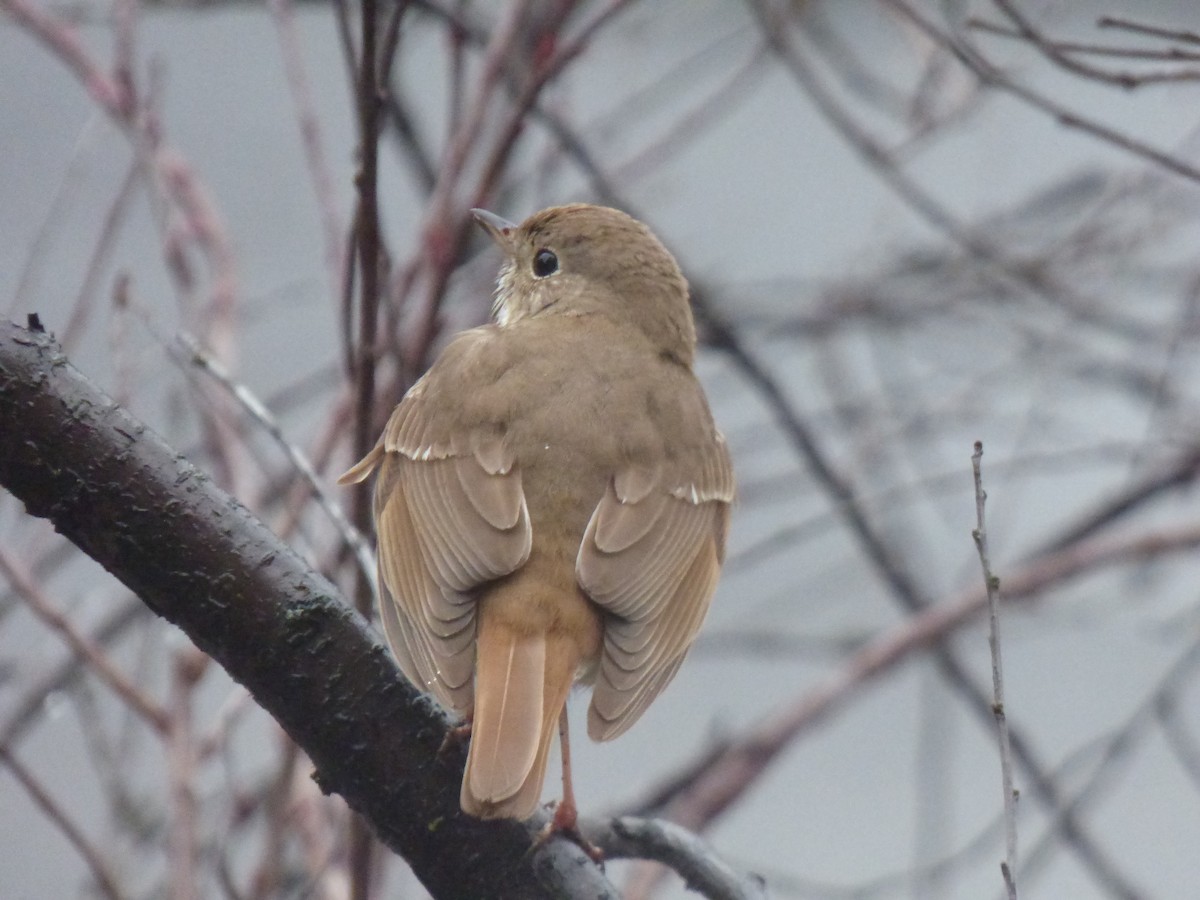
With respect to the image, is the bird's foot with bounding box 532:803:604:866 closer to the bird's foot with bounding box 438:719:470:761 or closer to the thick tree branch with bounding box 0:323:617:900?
the thick tree branch with bounding box 0:323:617:900

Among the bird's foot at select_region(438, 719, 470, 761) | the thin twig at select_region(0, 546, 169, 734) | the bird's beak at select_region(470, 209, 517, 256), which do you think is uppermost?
the bird's beak at select_region(470, 209, 517, 256)

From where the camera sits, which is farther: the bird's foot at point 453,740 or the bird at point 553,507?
the bird at point 553,507

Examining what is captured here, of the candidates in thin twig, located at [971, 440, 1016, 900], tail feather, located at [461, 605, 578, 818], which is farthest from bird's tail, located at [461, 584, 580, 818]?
thin twig, located at [971, 440, 1016, 900]

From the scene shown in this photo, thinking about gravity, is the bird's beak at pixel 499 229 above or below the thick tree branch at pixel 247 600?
above

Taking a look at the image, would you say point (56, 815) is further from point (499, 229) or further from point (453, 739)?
point (499, 229)

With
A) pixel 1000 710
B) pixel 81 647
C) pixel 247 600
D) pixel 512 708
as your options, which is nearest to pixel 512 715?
pixel 512 708

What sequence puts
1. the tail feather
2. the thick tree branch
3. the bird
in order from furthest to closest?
the bird < the tail feather < the thick tree branch

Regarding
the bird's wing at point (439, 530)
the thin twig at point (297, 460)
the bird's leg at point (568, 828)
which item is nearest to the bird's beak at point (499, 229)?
the bird's wing at point (439, 530)

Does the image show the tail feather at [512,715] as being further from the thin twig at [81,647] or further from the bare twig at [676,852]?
the thin twig at [81,647]
